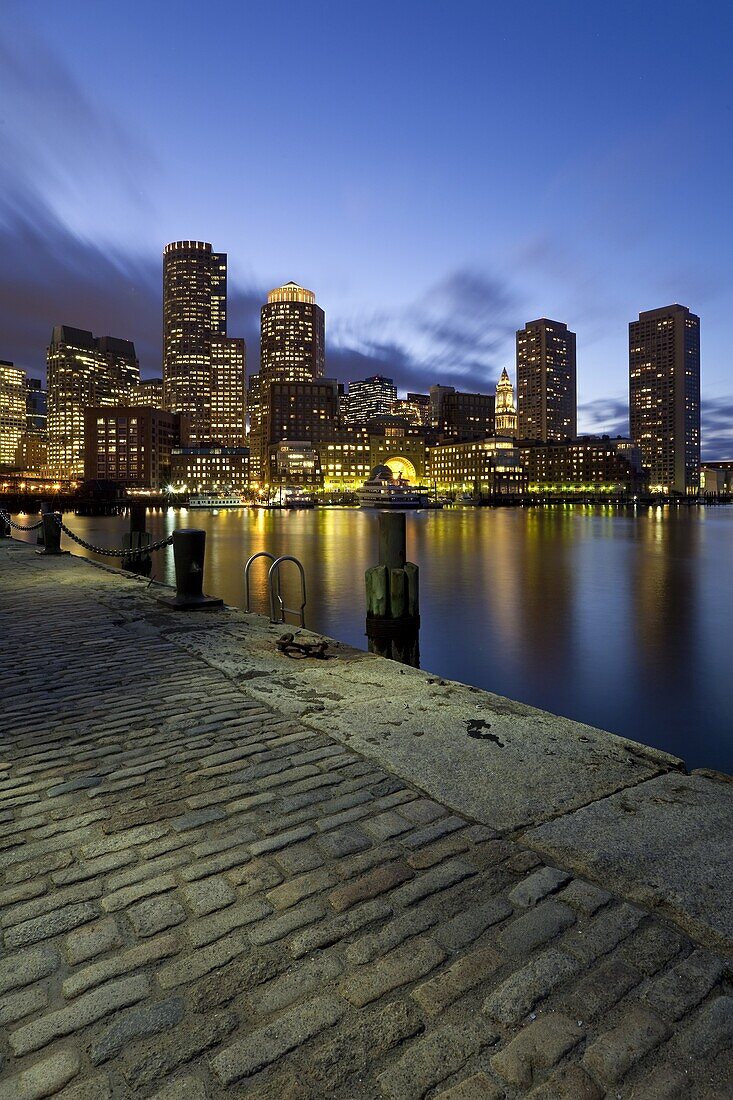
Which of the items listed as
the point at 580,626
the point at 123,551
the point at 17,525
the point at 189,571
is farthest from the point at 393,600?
the point at 17,525

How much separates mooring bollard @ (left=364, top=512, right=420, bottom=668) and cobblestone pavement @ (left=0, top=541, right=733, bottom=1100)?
10158 mm

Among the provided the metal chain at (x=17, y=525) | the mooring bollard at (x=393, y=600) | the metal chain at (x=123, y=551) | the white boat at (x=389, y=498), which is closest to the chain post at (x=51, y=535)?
the metal chain at (x=123, y=551)

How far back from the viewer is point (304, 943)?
307 cm

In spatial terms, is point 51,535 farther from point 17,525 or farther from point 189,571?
point 189,571

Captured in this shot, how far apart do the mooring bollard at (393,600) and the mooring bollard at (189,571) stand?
397 cm

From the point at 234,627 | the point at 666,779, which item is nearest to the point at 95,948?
the point at 666,779

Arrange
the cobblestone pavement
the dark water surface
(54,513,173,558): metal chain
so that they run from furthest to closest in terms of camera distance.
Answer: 1. (54,513,173,558): metal chain
2. the dark water surface
3. the cobblestone pavement

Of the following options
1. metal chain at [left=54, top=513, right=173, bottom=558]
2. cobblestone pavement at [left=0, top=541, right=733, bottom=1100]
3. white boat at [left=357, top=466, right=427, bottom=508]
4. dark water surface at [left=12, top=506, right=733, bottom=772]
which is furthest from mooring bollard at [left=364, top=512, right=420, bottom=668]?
white boat at [left=357, top=466, right=427, bottom=508]

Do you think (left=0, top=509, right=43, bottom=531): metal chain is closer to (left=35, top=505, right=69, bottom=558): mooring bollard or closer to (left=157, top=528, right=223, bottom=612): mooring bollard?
(left=35, top=505, right=69, bottom=558): mooring bollard

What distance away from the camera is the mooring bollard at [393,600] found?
15188 mm

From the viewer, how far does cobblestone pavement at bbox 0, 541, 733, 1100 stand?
2.41 meters

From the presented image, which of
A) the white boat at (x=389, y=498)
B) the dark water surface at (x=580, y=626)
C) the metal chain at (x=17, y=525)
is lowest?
the dark water surface at (x=580, y=626)

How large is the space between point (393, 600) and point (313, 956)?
12707mm

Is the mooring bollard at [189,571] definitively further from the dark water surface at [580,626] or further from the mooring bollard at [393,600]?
the dark water surface at [580,626]
